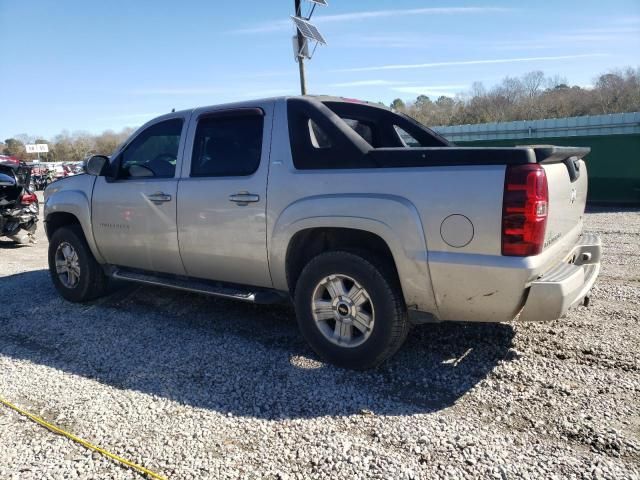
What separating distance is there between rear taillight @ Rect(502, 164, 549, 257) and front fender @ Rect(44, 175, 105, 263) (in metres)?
4.21

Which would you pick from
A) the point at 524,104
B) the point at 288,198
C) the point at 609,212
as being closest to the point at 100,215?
the point at 288,198

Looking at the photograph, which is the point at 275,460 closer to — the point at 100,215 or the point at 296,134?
the point at 296,134

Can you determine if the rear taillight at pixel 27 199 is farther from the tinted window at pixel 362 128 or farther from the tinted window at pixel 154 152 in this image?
the tinted window at pixel 362 128

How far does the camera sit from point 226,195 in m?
4.21

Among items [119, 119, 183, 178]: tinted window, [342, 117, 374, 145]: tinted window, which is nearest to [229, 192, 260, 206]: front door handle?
[119, 119, 183, 178]: tinted window

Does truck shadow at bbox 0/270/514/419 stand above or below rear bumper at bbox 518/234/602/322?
below

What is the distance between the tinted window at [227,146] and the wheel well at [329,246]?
0.72 m

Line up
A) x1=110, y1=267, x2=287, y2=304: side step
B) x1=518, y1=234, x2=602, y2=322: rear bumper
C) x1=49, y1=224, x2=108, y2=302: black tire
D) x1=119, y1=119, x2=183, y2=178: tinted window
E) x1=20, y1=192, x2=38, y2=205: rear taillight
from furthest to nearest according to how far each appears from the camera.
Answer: x1=20, y1=192, x2=38, y2=205: rear taillight
x1=49, y1=224, x2=108, y2=302: black tire
x1=119, y1=119, x2=183, y2=178: tinted window
x1=110, y1=267, x2=287, y2=304: side step
x1=518, y1=234, x2=602, y2=322: rear bumper

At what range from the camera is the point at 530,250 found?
3033 mm

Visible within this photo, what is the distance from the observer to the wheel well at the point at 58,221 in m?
5.82

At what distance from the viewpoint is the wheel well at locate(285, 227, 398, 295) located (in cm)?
366

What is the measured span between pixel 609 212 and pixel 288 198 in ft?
34.6

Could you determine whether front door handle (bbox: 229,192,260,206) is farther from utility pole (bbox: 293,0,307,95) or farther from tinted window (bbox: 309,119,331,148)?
utility pole (bbox: 293,0,307,95)

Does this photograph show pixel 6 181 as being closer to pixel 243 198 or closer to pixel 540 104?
pixel 243 198
